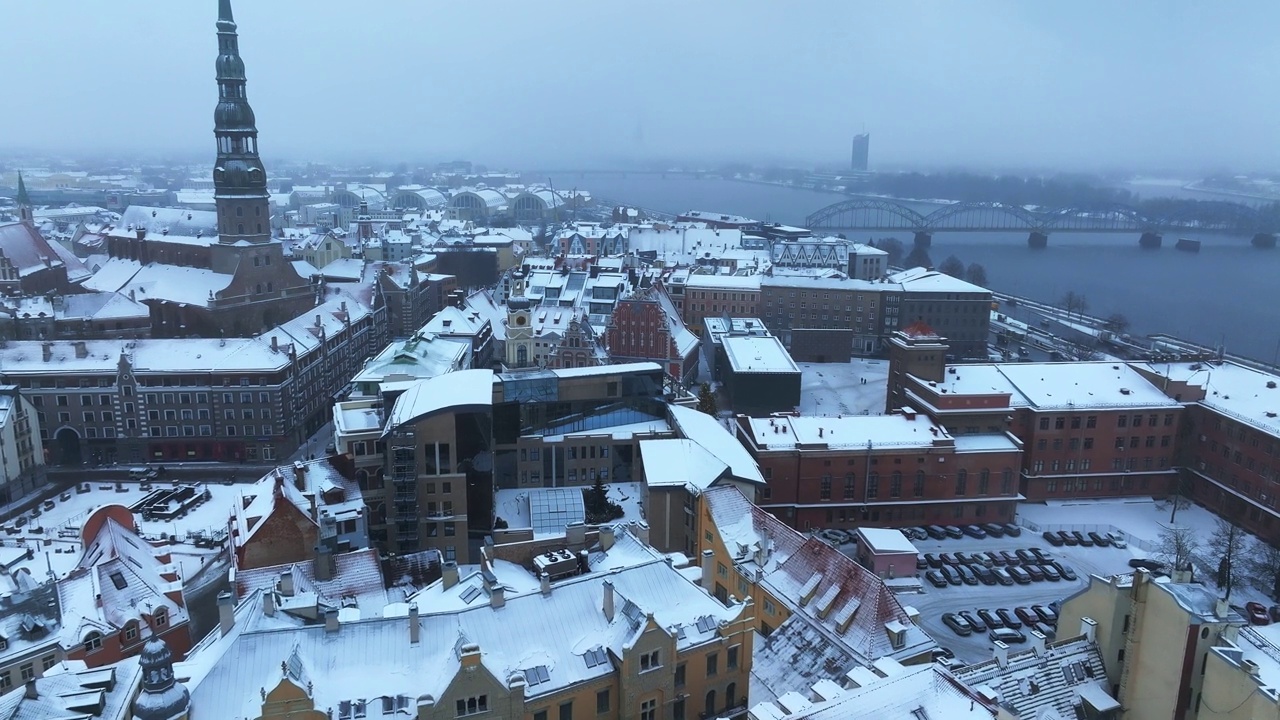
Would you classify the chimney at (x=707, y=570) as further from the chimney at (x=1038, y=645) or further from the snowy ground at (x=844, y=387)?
the snowy ground at (x=844, y=387)

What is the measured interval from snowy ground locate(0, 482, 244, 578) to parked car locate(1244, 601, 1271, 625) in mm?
44203

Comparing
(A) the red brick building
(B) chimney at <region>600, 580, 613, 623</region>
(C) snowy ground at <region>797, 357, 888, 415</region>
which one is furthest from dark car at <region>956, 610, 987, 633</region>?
(C) snowy ground at <region>797, 357, 888, 415</region>

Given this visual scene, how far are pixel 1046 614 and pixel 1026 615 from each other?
89 centimetres

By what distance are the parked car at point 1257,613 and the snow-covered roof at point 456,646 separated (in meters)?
26.1

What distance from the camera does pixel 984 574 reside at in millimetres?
38594

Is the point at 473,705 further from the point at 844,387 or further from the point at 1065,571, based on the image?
the point at 844,387

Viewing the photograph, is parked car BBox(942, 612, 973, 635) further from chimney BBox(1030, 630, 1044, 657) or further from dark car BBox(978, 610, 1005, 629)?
chimney BBox(1030, 630, 1044, 657)

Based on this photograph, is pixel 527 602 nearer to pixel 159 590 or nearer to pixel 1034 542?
pixel 159 590

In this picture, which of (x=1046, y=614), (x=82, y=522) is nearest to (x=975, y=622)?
(x=1046, y=614)

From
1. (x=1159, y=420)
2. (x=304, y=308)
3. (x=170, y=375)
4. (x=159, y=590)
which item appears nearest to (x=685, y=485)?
(x=159, y=590)

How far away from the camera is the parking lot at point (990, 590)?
3394cm

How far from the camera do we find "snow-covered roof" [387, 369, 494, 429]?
35.2m

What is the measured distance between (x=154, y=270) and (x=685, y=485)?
194 feet

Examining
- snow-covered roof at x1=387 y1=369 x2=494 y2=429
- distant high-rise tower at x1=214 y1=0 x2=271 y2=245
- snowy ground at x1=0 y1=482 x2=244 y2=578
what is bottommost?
snowy ground at x1=0 y1=482 x2=244 y2=578
